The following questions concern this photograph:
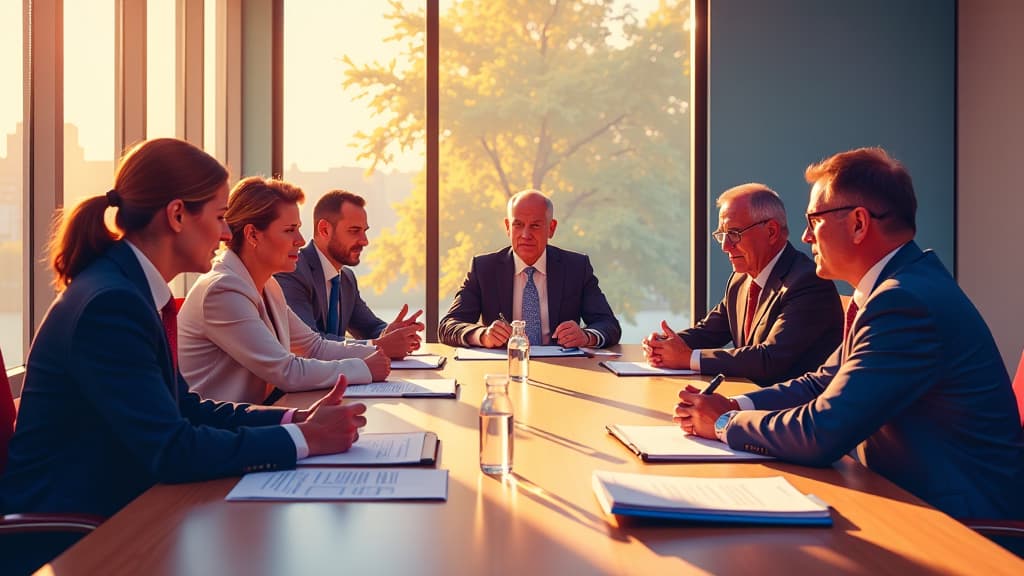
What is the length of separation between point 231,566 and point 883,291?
1363 mm

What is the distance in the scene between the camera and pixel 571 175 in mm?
12547

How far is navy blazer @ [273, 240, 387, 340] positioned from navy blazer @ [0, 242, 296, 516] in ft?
6.36

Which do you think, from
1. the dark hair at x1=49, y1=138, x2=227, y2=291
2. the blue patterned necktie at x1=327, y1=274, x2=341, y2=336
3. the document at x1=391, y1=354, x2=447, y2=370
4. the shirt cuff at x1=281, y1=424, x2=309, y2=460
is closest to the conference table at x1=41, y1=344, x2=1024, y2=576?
the shirt cuff at x1=281, y1=424, x2=309, y2=460

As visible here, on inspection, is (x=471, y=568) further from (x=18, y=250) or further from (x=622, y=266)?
(x=622, y=266)

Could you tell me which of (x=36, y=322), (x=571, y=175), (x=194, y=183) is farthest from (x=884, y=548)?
(x=571, y=175)

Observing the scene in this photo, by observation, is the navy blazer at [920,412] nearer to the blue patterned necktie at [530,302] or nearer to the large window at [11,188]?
the blue patterned necktie at [530,302]

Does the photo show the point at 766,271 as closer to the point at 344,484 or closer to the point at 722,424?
the point at 722,424

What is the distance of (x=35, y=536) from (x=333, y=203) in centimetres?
271

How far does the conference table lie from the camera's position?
1145mm

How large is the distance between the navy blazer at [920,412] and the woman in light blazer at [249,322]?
1.35 m

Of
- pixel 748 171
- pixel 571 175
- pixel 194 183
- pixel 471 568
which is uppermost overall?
pixel 571 175

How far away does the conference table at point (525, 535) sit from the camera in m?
1.14

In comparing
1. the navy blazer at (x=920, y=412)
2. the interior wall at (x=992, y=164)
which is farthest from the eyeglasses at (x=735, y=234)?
the interior wall at (x=992, y=164)

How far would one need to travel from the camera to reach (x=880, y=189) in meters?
2.01
